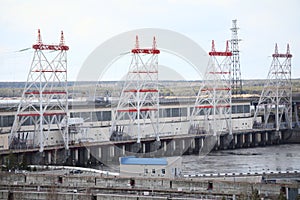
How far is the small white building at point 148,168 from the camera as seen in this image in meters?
22.4

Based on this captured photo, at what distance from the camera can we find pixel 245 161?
3428cm

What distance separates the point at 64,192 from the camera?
18312 mm

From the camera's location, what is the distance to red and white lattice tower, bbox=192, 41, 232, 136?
4350 centimetres

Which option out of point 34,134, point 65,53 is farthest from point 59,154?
point 65,53

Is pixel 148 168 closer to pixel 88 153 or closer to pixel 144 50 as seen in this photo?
pixel 88 153

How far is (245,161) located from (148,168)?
503 inches

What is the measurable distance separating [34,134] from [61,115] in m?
2.72

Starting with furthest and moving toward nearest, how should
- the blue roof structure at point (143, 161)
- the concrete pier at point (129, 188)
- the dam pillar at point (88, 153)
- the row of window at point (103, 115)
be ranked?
the row of window at point (103, 115), the dam pillar at point (88, 153), the blue roof structure at point (143, 161), the concrete pier at point (129, 188)

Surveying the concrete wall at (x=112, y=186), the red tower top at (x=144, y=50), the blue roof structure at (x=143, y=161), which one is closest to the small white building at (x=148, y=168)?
the blue roof structure at (x=143, y=161)

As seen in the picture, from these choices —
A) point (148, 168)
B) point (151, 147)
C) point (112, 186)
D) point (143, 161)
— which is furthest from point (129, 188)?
point (151, 147)

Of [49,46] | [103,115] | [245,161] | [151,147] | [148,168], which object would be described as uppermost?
[49,46]

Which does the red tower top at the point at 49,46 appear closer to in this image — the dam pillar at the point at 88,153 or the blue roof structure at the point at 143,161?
the dam pillar at the point at 88,153

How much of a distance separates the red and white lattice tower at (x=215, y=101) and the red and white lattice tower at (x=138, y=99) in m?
4.39

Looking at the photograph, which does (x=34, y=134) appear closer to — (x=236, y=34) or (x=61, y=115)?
(x=61, y=115)
